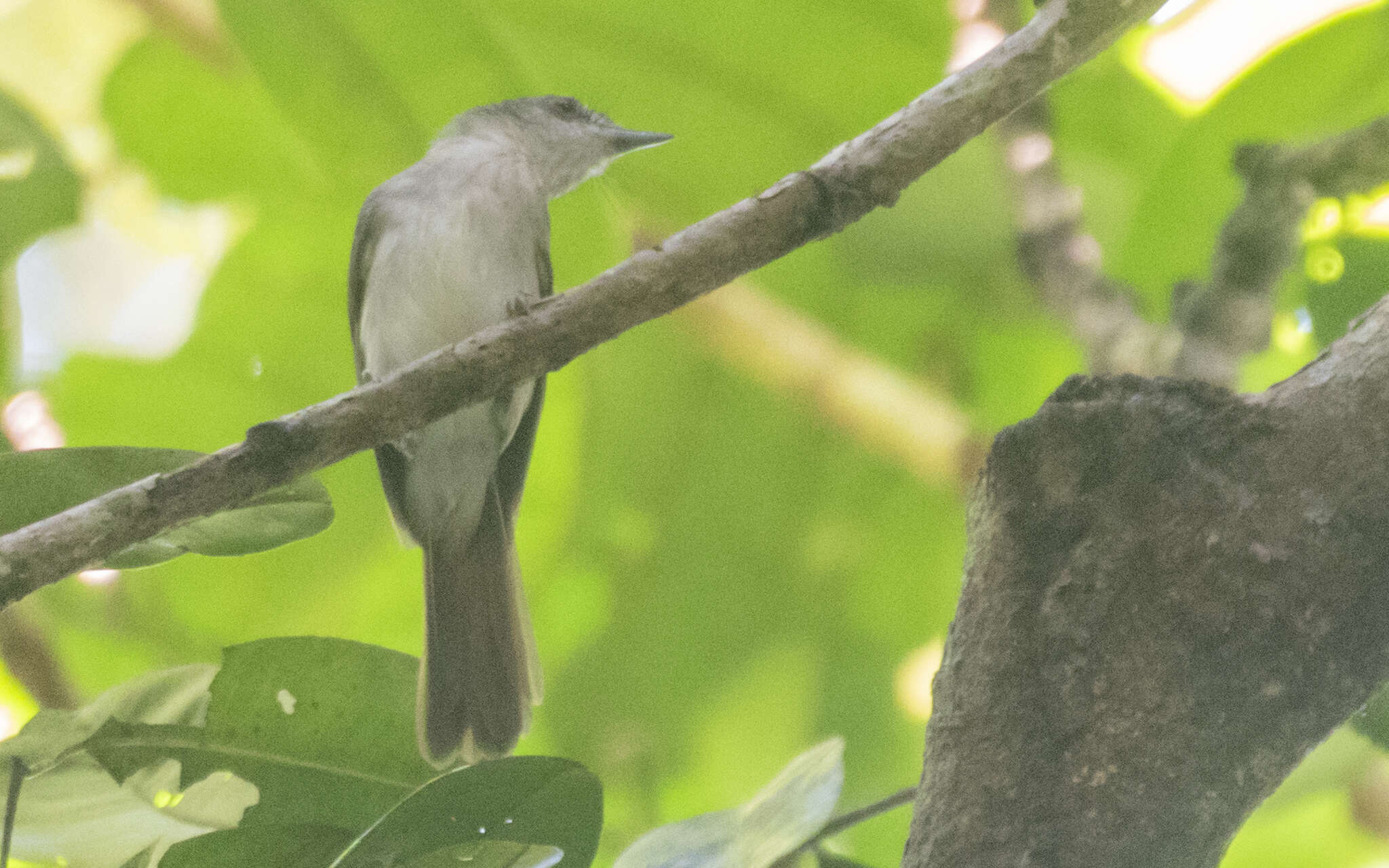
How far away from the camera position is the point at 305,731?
60 centimetres

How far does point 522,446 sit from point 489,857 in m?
0.54

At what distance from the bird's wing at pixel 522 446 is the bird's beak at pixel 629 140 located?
0.10 metres

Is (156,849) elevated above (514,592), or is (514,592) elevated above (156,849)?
(514,592)

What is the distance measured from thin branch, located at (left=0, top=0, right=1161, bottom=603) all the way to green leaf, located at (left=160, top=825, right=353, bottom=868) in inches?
6.7

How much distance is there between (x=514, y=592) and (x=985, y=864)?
2.04ft

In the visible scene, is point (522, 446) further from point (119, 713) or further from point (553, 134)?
point (119, 713)

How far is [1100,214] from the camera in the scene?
122 cm

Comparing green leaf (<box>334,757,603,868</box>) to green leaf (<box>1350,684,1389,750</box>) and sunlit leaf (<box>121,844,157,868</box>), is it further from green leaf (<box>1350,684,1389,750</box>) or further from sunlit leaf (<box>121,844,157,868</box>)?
green leaf (<box>1350,684,1389,750</box>)

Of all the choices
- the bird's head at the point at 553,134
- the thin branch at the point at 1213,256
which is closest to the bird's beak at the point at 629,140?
the bird's head at the point at 553,134

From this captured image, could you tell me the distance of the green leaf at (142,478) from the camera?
1.71 ft

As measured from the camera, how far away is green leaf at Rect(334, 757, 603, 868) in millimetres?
526

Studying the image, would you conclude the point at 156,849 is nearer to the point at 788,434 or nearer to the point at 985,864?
the point at 985,864

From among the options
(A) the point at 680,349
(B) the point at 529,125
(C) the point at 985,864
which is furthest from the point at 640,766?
(C) the point at 985,864

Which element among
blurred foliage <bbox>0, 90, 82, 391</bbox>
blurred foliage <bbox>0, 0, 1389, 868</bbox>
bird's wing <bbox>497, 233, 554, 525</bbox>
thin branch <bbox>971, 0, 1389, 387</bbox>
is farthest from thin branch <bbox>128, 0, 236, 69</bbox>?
thin branch <bbox>971, 0, 1389, 387</bbox>
